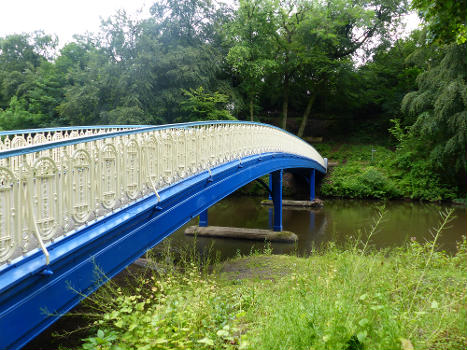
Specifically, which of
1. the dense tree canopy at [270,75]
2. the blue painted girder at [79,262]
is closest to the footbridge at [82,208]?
the blue painted girder at [79,262]

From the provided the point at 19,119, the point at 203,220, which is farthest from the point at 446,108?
the point at 19,119

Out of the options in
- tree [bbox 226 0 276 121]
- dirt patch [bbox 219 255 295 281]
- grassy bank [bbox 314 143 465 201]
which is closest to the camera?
dirt patch [bbox 219 255 295 281]

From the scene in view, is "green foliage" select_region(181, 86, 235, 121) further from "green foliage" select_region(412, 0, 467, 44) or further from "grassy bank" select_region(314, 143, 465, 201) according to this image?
"green foliage" select_region(412, 0, 467, 44)

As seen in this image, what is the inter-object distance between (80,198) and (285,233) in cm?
923

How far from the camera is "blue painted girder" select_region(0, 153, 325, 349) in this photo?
3.16 metres

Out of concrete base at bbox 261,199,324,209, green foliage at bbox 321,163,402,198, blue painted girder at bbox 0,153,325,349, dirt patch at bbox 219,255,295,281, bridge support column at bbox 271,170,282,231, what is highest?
blue painted girder at bbox 0,153,325,349

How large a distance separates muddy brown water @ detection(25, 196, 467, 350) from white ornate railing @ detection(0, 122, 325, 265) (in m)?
2.44

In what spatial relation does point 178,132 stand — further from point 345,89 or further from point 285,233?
point 345,89

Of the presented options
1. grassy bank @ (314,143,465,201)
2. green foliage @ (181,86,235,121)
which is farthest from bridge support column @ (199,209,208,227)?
grassy bank @ (314,143,465,201)

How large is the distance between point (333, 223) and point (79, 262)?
12692 millimetres

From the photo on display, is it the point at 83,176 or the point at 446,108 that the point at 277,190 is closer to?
the point at 83,176

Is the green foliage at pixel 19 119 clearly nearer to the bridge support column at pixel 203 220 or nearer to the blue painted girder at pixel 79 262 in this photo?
the bridge support column at pixel 203 220

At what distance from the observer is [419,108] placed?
20.3 m

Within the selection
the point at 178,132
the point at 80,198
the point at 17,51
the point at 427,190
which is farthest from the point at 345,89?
the point at 17,51
